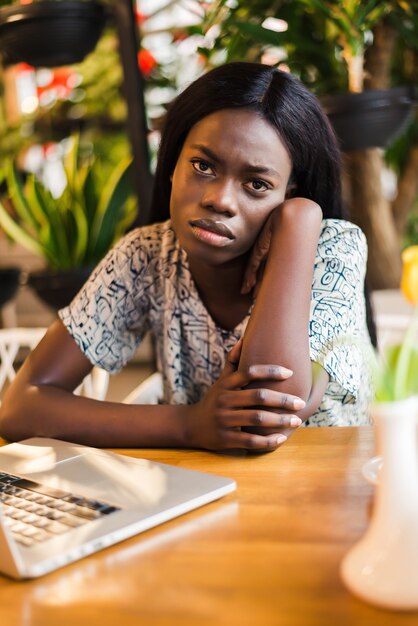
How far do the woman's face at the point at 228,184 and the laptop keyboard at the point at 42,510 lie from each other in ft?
1.84

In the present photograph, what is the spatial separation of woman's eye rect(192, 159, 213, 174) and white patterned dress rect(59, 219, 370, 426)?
10.1 inches

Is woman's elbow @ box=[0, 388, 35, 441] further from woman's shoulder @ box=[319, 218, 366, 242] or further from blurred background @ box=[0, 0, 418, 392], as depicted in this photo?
blurred background @ box=[0, 0, 418, 392]

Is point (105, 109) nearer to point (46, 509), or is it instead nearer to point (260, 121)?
point (260, 121)

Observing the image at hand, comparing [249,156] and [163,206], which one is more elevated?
[249,156]

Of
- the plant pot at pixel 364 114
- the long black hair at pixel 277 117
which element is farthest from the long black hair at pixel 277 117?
the plant pot at pixel 364 114

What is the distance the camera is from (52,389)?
1.48m

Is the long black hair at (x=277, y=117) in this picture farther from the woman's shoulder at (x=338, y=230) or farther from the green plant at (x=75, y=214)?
the green plant at (x=75, y=214)

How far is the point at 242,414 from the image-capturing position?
119cm

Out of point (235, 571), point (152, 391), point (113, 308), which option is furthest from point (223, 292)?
point (235, 571)

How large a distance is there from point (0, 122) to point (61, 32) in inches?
112

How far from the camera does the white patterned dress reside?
1.54m

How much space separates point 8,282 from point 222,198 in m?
1.82

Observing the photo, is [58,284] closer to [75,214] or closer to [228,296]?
[75,214]

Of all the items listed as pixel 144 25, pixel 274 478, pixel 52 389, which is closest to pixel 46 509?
pixel 274 478
